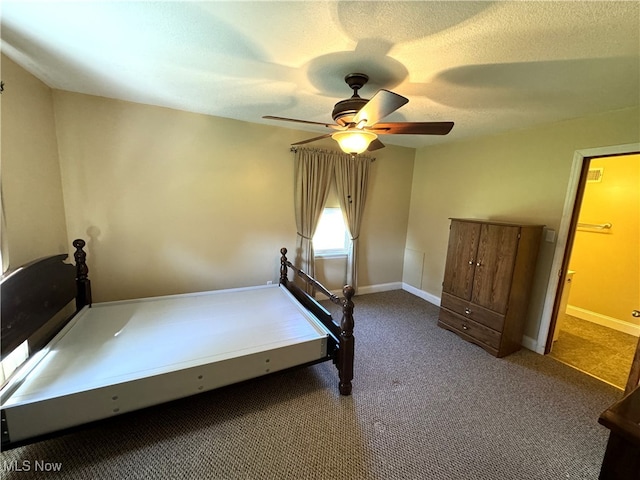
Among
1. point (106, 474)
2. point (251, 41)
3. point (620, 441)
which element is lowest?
point (106, 474)

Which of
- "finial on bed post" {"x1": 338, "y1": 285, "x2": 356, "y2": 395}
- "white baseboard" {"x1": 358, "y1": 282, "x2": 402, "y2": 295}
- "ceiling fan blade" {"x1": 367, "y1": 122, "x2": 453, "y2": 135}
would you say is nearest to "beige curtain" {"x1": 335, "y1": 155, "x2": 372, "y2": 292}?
"white baseboard" {"x1": 358, "y1": 282, "x2": 402, "y2": 295}

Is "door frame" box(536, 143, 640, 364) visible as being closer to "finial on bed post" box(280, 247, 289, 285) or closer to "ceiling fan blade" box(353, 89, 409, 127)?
"ceiling fan blade" box(353, 89, 409, 127)

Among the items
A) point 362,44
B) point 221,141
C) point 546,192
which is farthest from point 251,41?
point 546,192

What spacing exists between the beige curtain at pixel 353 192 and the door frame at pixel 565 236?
226 centimetres

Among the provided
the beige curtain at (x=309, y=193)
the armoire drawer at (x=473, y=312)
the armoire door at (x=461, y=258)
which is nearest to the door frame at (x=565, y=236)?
the armoire drawer at (x=473, y=312)

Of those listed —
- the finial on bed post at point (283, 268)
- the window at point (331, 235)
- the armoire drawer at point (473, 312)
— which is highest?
A: the window at point (331, 235)

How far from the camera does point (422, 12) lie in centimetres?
122

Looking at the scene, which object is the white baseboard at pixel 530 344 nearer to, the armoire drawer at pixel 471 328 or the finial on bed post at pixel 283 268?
the armoire drawer at pixel 471 328

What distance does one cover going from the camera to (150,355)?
1.86 meters

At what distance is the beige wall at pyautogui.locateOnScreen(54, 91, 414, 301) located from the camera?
103 inches

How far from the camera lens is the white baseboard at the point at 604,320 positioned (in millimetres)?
3365

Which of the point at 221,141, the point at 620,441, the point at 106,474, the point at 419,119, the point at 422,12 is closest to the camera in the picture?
the point at 620,441

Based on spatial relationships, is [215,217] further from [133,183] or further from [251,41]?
[251,41]

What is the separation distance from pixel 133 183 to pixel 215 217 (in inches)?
34.3
